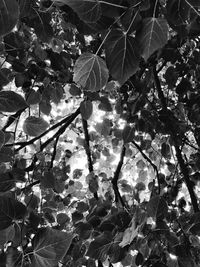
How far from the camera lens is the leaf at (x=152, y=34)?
68 cm

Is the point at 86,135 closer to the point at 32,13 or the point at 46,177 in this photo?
the point at 46,177

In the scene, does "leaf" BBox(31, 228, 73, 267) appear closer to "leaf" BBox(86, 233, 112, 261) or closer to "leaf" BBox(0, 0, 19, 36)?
"leaf" BBox(86, 233, 112, 261)

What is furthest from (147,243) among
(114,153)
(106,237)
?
(114,153)

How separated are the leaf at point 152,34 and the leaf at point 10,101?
1.13ft

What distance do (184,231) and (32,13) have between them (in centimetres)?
111

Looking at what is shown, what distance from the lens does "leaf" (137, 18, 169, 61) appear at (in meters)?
0.68

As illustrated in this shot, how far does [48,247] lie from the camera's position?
1.00 meters

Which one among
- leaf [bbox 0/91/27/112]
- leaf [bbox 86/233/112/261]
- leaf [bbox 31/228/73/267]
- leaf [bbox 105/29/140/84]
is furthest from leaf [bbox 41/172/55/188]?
leaf [bbox 105/29/140/84]

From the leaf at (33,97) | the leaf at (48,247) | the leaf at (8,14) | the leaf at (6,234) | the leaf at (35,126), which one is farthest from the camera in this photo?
the leaf at (33,97)

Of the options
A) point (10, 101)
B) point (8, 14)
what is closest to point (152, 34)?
point (8, 14)

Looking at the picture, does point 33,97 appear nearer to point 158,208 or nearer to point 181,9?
point 158,208

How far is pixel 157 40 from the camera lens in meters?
0.68

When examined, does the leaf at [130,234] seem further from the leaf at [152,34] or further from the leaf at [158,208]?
→ the leaf at [152,34]

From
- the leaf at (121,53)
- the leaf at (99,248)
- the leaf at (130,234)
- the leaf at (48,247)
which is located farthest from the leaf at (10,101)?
the leaf at (99,248)
